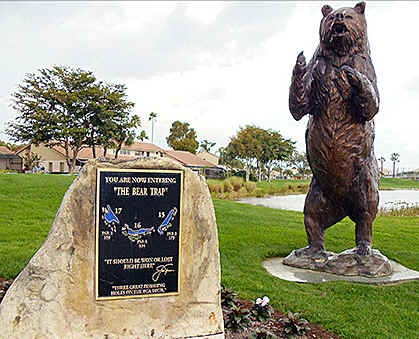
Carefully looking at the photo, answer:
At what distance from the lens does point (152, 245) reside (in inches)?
120

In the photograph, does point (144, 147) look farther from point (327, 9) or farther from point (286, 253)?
point (327, 9)

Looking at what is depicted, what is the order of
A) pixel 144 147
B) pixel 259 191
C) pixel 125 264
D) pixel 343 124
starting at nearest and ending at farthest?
pixel 125 264
pixel 343 124
pixel 259 191
pixel 144 147

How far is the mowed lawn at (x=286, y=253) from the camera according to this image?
3.67m

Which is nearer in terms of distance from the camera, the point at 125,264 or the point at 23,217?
the point at 125,264

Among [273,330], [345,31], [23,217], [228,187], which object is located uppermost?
[345,31]

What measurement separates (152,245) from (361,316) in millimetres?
2227

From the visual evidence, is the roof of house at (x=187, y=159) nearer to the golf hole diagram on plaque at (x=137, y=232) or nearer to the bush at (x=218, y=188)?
the bush at (x=218, y=188)

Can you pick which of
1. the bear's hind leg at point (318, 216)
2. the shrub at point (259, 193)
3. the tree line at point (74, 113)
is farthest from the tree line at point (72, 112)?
the bear's hind leg at point (318, 216)

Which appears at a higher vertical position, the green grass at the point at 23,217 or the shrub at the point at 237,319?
the green grass at the point at 23,217

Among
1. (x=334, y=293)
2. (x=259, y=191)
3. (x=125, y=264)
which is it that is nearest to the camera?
(x=125, y=264)

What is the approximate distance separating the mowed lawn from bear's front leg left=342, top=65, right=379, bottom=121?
2.09m

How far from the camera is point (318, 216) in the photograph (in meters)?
5.31

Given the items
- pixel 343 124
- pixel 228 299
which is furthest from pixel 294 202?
pixel 228 299

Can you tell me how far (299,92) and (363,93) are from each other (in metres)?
0.72
